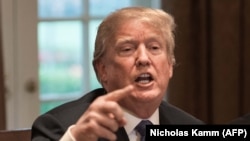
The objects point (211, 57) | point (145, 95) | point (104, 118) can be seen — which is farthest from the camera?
point (211, 57)

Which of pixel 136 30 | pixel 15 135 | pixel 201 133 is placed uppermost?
pixel 136 30

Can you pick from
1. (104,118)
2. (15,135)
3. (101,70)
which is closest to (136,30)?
(101,70)

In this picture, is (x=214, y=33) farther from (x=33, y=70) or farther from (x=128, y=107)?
(x=128, y=107)

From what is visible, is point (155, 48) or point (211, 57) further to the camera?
point (211, 57)

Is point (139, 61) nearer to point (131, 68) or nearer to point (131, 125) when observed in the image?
point (131, 68)

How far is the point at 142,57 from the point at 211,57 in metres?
1.37

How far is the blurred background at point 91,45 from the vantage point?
2877 mm

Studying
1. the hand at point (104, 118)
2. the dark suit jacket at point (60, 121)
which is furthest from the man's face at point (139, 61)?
the hand at point (104, 118)

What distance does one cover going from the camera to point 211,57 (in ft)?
9.62

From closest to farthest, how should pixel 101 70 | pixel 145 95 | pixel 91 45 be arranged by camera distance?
pixel 145 95, pixel 101 70, pixel 91 45

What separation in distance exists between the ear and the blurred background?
112 cm

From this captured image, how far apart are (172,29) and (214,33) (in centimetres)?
119

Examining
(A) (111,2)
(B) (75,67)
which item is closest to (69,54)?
(B) (75,67)

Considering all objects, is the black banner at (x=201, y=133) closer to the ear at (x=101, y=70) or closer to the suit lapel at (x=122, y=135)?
the suit lapel at (x=122, y=135)
